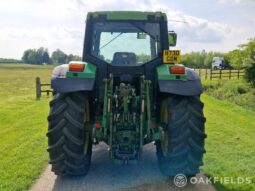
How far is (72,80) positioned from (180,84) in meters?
1.44

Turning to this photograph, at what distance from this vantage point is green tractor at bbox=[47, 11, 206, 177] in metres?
4.59

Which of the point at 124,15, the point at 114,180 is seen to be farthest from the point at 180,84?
the point at 114,180

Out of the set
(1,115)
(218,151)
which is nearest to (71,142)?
(218,151)

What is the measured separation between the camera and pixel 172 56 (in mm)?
4824

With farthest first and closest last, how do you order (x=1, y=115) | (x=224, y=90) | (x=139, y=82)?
(x=224, y=90), (x=1, y=115), (x=139, y=82)

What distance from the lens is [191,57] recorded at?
78750 millimetres

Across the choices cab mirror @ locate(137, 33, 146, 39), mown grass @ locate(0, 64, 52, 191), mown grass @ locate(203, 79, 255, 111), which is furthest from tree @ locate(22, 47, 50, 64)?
cab mirror @ locate(137, 33, 146, 39)

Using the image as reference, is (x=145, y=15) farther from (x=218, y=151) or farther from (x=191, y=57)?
(x=191, y=57)

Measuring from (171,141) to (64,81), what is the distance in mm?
1636

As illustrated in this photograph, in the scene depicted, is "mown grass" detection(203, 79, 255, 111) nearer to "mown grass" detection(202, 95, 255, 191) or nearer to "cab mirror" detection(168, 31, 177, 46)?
"mown grass" detection(202, 95, 255, 191)

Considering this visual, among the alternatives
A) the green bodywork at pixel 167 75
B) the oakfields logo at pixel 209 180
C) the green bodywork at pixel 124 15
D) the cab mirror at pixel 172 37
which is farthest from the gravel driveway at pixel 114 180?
the green bodywork at pixel 124 15

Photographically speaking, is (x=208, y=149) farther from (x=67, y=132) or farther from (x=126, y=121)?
(x=67, y=132)

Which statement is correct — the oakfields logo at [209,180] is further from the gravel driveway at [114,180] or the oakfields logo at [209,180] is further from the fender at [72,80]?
the fender at [72,80]

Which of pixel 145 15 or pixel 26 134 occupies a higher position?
pixel 145 15
